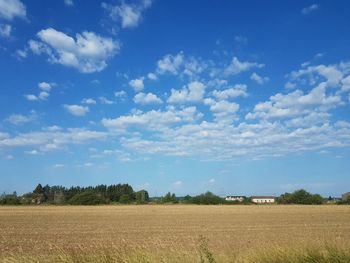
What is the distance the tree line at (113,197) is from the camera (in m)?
145

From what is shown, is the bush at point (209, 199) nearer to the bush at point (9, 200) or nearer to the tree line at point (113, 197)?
the tree line at point (113, 197)

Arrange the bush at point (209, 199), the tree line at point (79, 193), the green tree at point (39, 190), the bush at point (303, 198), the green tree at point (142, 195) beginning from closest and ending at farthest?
1. the bush at point (303, 198)
2. the bush at point (209, 199)
3. the tree line at point (79, 193)
4. the green tree at point (142, 195)
5. the green tree at point (39, 190)

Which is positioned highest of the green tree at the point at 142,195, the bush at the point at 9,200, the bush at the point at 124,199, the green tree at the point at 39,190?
the green tree at the point at 39,190

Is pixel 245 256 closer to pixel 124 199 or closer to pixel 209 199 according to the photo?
pixel 209 199

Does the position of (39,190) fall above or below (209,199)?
above

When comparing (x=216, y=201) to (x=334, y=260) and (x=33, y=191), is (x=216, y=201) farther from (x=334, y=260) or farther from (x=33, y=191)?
(x=334, y=260)

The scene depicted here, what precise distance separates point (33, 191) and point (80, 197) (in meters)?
51.9

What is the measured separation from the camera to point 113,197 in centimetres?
17550

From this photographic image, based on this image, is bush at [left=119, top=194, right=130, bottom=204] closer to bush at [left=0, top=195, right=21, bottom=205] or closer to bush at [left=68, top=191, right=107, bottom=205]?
bush at [left=68, top=191, right=107, bottom=205]

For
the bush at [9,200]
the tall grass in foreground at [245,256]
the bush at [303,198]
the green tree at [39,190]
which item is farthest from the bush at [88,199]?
the tall grass in foreground at [245,256]

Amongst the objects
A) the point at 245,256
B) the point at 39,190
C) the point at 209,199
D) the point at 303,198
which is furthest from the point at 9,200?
the point at 245,256

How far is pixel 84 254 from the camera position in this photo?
1054cm

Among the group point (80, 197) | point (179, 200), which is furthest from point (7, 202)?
point (179, 200)

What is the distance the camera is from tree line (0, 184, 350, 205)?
145 meters
